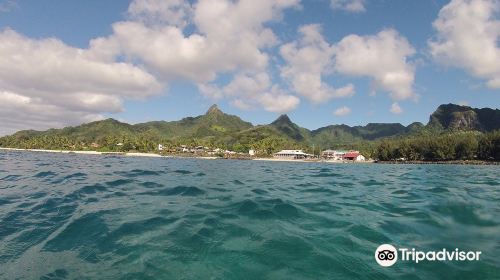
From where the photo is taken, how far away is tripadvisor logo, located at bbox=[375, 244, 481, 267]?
765 cm

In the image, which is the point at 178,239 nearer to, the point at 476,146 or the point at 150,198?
the point at 150,198

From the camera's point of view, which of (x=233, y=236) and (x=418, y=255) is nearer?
(x=418, y=255)

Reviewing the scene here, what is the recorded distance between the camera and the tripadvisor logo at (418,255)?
7.65 m

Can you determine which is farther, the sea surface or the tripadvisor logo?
the tripadvisor logo

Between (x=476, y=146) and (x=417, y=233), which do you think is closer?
(x=417, y=233)

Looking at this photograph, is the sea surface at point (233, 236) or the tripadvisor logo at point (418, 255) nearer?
the sea surface at point (233, 236)

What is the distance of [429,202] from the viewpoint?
15.2 m

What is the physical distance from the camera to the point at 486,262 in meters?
7.34

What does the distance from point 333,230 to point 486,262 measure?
388 cm

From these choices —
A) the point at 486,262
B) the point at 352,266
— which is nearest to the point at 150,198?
the point at 352,266

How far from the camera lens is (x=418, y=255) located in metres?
7.94

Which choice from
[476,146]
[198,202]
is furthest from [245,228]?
[476,146]

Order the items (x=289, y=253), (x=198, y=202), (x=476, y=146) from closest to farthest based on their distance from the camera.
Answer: (x=289, y=253), (x=198, y=202), (x=476, y=146)

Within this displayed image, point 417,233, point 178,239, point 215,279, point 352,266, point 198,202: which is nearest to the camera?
point 215,279
